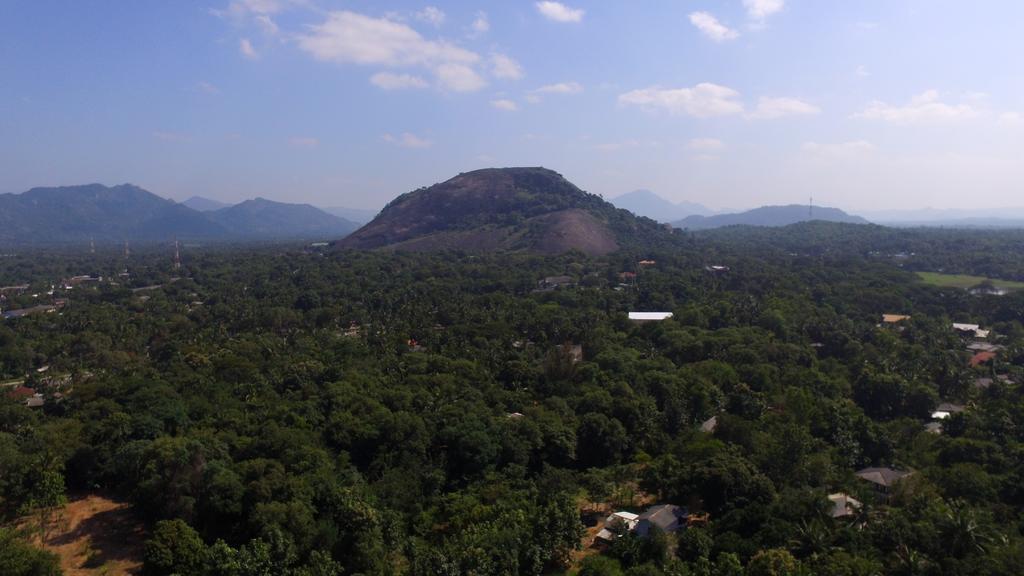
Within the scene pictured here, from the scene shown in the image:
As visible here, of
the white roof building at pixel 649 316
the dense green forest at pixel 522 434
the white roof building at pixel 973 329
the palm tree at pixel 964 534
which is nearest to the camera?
the palm tree at pixel 964 534

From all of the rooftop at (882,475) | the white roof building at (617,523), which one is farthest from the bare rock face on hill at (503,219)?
the white roof building at (617,523)

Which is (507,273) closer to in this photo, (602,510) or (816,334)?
(816,334)

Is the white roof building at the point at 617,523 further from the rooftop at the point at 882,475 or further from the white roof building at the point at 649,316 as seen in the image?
the white roof building at the point at 649,316

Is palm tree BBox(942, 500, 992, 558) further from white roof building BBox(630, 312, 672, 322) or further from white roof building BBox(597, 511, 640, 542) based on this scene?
white roof building BBox(630, 312, 672, 322)

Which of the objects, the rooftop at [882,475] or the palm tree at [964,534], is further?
the rooftop at [882,475]

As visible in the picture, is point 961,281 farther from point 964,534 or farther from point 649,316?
point 964,534

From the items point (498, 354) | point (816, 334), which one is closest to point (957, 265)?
point (816, 334)

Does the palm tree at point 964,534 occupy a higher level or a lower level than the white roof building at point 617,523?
higher
